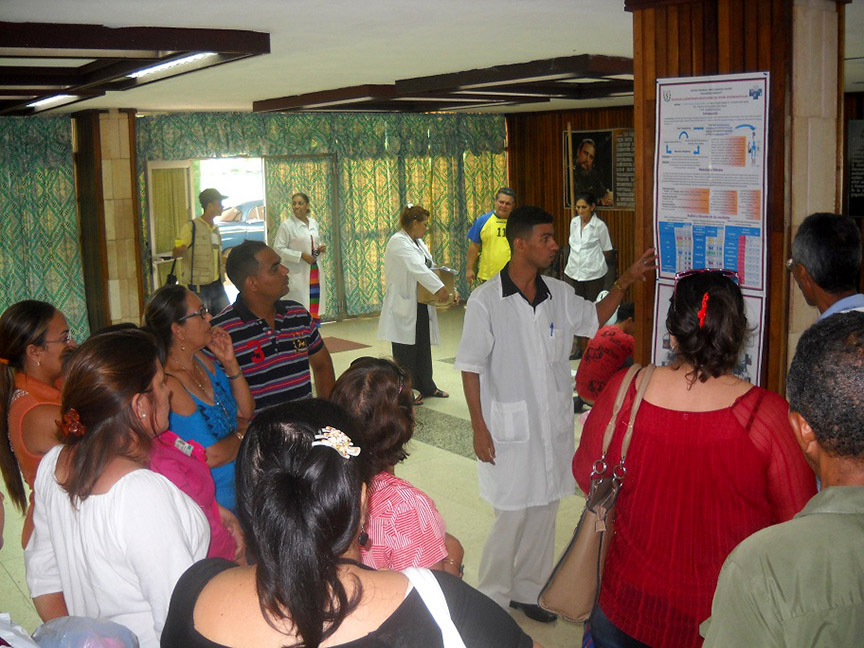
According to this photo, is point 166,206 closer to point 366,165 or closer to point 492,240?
point 366,165

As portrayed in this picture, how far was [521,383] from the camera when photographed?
140 inches

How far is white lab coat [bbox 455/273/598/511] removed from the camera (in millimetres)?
3541

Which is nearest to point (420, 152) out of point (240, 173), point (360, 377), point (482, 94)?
point (240, 173)

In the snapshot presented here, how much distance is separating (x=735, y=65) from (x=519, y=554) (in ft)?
6.71

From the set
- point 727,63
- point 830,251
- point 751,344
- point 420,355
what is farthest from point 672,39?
point 420,355

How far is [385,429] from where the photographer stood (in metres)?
2.24

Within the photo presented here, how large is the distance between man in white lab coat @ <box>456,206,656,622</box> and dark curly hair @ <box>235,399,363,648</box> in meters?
2.08

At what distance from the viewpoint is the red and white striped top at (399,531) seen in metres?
2.09

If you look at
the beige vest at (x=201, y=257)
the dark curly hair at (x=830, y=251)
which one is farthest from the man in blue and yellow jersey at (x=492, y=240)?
the dark curly hair at (x=830, y=251)

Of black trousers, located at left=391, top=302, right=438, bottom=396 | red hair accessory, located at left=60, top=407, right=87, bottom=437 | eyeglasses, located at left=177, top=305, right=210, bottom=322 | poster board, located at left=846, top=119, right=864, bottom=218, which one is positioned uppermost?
poster board, located at left=846, top=119, right=864, bottom=218

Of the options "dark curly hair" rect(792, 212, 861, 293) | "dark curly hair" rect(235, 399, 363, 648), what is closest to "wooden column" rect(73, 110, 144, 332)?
"dark curly hair" rect(792, 212, 861, 293)

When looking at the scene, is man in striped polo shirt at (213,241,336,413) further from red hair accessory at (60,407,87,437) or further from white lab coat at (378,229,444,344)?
white lab coat at (378,229,444,344)

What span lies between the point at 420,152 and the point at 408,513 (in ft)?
32.7

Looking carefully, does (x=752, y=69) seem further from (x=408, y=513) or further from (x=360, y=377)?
(x=408, y=513)
